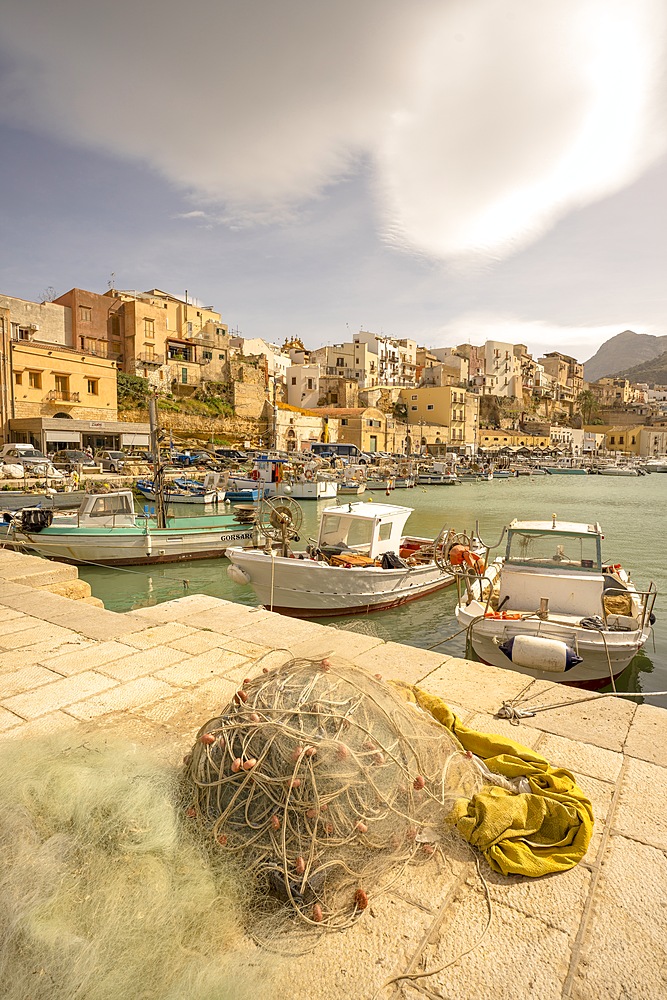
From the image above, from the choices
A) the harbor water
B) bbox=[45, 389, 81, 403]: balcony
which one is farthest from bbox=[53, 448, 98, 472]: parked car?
the harbor water

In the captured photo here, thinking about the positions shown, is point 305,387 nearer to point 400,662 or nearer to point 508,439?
point 508,439

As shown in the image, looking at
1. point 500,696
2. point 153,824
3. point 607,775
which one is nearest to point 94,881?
point 153,824

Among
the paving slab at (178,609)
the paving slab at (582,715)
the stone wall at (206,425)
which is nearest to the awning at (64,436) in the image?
the stone wall at (206,425)

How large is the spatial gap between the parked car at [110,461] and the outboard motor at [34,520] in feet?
66.5

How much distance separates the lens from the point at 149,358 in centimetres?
5356

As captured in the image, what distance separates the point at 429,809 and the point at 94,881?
4.91 feet

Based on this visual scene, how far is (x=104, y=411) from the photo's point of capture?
1634 inches

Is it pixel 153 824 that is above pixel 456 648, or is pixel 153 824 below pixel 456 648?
above

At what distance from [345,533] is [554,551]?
15.4 feet

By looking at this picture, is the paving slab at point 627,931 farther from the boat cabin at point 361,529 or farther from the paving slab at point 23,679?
the boat cabin at point 361,529

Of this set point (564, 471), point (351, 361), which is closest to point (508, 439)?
point (564, 471)

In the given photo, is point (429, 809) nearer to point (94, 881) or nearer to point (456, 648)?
point (94, 881)

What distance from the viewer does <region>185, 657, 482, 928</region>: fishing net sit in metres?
2.24

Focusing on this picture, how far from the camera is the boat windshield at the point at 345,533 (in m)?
12.3
